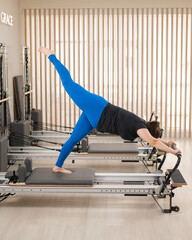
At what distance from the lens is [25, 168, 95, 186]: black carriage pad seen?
3703 millimetres

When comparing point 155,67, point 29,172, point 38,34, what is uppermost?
point 38,34

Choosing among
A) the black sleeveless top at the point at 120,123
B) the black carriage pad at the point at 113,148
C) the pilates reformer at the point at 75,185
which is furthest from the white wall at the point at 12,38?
the black sleeveless top at the point at 120,123

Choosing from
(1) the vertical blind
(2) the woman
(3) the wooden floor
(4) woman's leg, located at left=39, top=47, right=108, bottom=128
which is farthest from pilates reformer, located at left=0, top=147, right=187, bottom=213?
(1) the vertical blind

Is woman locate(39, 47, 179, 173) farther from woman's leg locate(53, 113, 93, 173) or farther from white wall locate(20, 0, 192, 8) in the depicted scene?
white wall locate(20, 0, 192, 8)

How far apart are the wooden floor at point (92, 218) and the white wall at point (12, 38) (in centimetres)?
289

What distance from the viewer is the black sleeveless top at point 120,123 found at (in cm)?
351

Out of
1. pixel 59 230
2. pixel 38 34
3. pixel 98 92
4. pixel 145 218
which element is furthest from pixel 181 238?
pixel 38 34

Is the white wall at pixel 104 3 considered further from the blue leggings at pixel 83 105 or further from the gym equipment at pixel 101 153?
the blue leggings at pixel 83 105

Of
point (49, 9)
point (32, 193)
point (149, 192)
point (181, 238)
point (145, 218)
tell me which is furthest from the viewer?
point (49, 9)

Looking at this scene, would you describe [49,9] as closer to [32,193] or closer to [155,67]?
[155,67]

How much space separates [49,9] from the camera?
23.9 feet

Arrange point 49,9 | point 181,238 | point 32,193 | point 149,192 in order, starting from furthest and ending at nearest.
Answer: point 49,9, point 32,193, point 149,192, point 181,238

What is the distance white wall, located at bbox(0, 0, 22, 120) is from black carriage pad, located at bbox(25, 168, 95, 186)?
2830 mm

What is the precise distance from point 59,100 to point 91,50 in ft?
3.43
